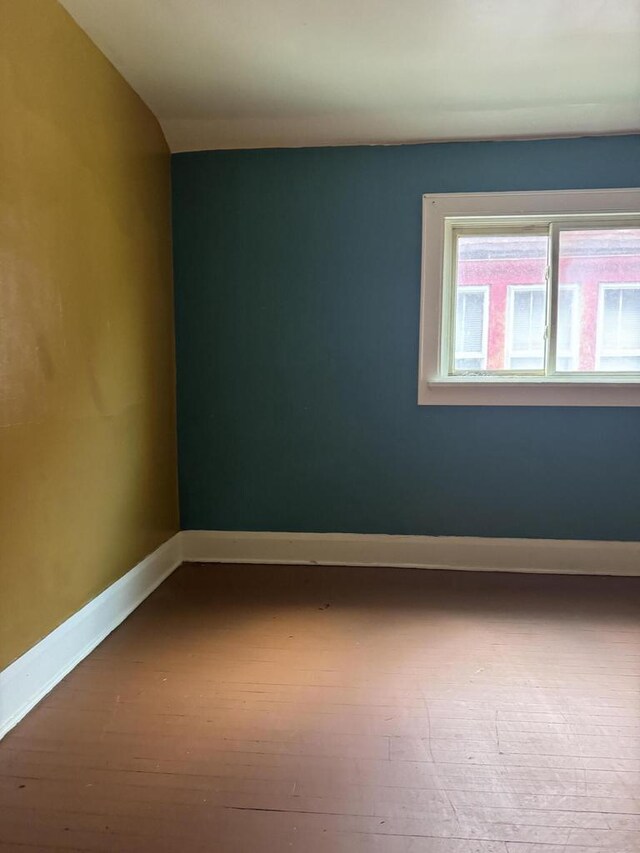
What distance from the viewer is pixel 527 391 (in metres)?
2.96

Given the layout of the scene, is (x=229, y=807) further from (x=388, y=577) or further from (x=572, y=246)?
(x=572, y=246)

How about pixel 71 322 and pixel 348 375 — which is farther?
pixel 348 375

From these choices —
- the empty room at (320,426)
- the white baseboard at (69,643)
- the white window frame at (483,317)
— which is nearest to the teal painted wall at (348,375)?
the empty room at (320,426)

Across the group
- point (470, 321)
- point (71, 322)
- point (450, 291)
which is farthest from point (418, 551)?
point (71, 322)

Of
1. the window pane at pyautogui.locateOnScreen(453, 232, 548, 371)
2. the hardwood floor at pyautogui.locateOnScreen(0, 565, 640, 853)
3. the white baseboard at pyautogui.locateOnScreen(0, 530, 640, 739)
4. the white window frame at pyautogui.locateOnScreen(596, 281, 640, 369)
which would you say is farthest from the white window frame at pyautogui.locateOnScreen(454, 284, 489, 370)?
the hardwood floor at pyautogui.locateOnScreen(0, 565, 640, 853)

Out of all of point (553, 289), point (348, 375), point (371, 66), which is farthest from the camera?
point (348, 375)

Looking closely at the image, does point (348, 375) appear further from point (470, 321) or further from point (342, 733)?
point (342, 733)

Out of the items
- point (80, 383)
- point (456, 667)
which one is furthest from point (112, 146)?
point (456, 667)

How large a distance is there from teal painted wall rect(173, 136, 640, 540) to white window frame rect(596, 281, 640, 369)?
300mm

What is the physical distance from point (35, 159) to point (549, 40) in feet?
6.38

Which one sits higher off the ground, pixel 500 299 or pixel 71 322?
pixel 500 299

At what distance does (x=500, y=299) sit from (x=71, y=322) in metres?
2.11

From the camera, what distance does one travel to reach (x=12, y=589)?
1.77 meters

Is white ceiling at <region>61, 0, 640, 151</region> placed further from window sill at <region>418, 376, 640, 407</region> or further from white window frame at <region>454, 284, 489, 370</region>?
window sill at <region>418, 376, 640, 407</region>
